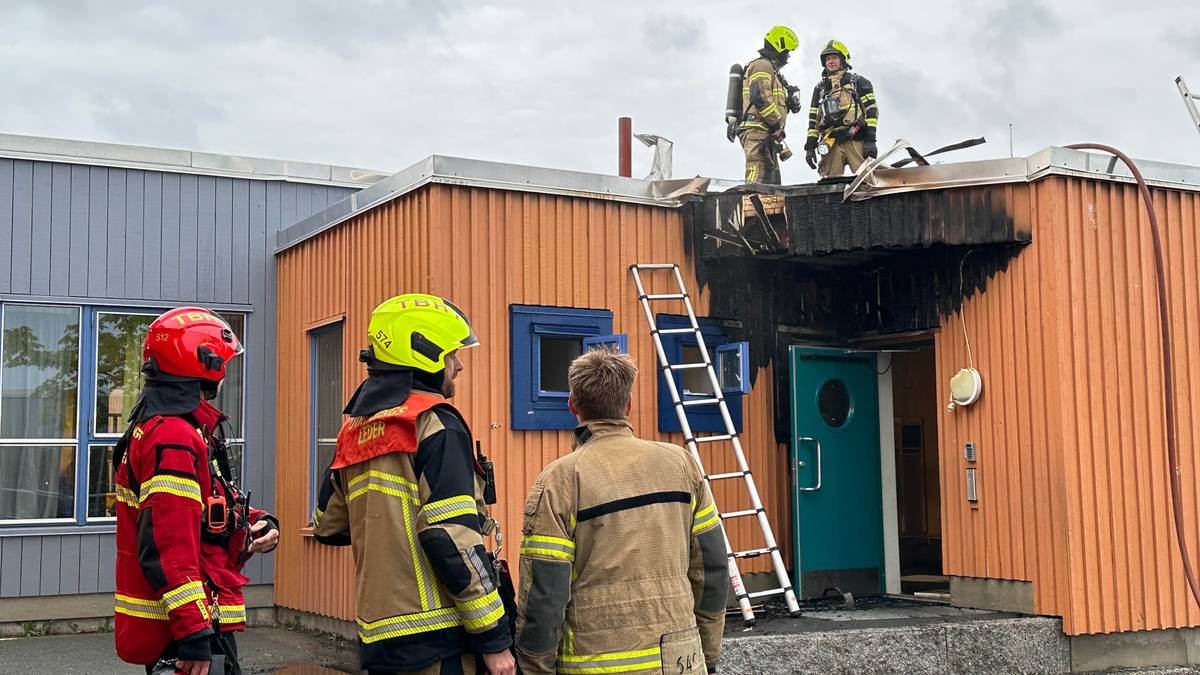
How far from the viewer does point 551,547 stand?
4.14 meters

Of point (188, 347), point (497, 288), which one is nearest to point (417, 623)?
point (188, 347)

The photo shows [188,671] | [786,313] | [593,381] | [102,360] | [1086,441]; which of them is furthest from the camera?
[102,360]

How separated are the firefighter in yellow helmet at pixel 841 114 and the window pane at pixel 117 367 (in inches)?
240

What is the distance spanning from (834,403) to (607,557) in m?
6.49

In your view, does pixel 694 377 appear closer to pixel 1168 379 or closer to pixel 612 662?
pixel 1168 379

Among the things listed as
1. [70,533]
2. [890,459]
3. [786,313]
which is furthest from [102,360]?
[890,459]

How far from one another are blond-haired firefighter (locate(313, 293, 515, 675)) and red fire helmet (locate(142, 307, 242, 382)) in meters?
0.62

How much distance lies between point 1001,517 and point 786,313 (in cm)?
238

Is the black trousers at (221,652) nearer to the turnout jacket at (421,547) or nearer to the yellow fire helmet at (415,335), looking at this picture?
the turnout jacket at (421,547)

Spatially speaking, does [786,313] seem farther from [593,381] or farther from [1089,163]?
[593,381]

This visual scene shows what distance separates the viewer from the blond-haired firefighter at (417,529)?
3965 mm

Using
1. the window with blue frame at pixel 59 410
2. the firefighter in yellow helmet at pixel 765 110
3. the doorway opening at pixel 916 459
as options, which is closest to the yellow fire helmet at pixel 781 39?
the firefighter in yellow helmet at pixel 765 110

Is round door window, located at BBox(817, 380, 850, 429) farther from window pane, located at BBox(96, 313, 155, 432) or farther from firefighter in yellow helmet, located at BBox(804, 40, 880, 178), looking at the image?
window pane, located at BBox(96, 313, 155, 432)

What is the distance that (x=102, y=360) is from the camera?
11.0 meters
